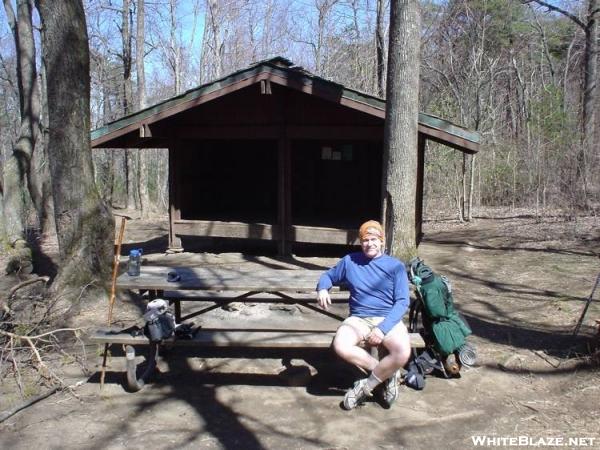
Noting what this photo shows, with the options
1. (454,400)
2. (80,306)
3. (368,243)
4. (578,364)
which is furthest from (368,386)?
(80,306)

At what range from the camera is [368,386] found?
398 cm

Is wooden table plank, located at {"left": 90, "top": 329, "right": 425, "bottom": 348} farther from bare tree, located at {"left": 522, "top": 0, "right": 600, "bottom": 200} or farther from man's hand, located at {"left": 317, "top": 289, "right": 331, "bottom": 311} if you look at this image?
bare tree, located at {"left": 522, "top": 0, "right": 600, "bottom": 200}

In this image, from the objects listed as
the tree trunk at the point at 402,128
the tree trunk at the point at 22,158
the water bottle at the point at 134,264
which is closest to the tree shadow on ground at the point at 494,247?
the tree trunk at the point at 402,128

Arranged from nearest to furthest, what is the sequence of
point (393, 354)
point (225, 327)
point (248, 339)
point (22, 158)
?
point (393, 354) → point (248, 339) → point (225, 327) → point (22, 158)

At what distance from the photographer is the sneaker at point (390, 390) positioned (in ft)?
13.3

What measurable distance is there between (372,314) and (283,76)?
560 cm

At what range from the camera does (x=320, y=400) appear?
425 cm

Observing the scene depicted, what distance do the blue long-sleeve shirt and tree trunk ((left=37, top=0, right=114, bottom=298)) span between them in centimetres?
355

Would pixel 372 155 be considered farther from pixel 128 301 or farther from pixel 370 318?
pixel 370 318

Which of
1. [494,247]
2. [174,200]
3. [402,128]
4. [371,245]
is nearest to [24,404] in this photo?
[371,245]

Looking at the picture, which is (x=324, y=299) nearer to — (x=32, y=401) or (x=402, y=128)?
(x=32, y=401)

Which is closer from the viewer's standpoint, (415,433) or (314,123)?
(415,433)

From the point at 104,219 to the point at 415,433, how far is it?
4.53 m

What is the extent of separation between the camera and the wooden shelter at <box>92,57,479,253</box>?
8992mm
